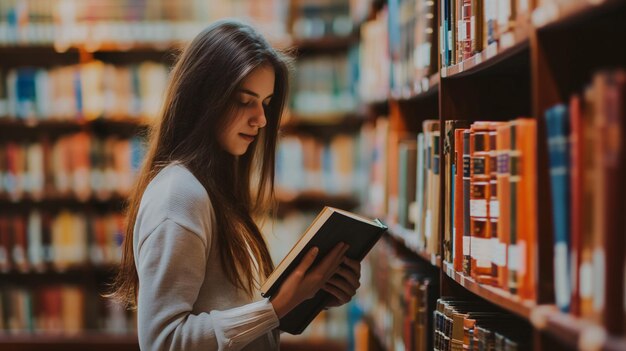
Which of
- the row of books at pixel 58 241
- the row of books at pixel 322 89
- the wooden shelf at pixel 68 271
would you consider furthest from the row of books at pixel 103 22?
the wooden shelf at pixel 68 271

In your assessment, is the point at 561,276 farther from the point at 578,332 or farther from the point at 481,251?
the point at 481,251

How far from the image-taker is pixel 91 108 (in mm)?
4453

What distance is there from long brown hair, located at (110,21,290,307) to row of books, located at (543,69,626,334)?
2.75 ft

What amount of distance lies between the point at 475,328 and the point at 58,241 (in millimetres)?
3437

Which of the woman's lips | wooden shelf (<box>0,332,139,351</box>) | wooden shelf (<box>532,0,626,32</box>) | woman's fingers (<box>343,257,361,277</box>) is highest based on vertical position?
wooden shelf (<box>532,0,626,32</box>)

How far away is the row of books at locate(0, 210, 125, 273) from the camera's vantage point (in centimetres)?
445

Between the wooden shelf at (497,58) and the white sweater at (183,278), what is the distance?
623mm

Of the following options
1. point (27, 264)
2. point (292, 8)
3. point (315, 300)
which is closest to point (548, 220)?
point (315, 300)

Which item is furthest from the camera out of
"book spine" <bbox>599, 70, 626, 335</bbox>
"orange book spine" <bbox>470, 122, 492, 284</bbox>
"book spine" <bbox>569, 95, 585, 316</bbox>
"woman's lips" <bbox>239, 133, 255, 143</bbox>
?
"woman's lips" <bbox>239, 133, 255, 143</bbox>

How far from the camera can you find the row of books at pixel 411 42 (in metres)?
2.13

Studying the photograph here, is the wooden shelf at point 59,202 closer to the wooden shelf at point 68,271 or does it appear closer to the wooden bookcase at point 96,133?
the wooden bookcase at point 96,133

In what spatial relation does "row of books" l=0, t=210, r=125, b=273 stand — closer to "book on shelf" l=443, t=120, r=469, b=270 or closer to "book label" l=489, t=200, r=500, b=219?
"book on shelf" l=443, t=120, r=469, b=270

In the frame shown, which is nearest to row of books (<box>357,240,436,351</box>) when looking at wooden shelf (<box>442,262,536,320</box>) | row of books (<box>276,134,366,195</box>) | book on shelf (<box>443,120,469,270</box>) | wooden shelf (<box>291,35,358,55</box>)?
book on shelf (<box>443,120,469,270</box>)

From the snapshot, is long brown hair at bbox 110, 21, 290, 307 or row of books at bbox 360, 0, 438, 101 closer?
long brown hair at bbox 110, 21, 290, 307
